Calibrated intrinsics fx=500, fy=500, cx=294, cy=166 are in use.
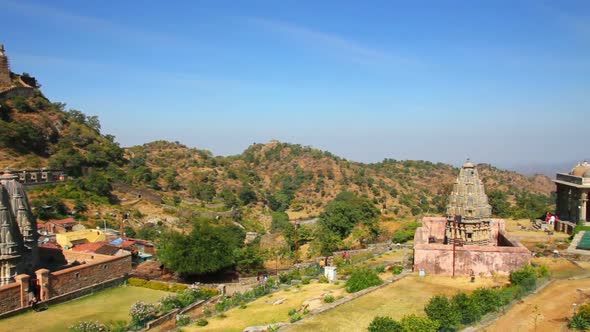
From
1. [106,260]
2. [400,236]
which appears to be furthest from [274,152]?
[106,260]

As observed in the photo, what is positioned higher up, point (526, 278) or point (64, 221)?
point (526, 278)

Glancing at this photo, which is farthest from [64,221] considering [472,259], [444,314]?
[444,314]

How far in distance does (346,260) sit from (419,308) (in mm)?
12163

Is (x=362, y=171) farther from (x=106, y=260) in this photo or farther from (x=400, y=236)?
(x=106, y=260)

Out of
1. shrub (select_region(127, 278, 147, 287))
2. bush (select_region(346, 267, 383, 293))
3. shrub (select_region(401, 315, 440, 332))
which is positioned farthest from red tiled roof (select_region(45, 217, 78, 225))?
shrub (select_region(401, 315, 440, 332))

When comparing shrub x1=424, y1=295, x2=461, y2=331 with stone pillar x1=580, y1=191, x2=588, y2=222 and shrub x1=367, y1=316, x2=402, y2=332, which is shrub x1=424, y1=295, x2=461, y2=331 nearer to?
shrub x1=367, y1=316, x2=402, y2=332

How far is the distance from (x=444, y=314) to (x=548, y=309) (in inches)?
198

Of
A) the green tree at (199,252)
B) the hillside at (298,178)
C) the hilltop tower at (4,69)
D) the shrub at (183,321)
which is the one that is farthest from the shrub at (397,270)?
the hilltop tower at (4,69)

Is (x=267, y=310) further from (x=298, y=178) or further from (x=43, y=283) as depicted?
(x=298, y=178)

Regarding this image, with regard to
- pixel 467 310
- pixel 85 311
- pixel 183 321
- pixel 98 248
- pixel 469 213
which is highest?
pixel 469 213

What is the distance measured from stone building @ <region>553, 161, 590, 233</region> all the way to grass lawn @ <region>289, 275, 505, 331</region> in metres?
15.1

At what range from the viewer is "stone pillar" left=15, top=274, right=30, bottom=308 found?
22469mm

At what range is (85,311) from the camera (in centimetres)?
2366

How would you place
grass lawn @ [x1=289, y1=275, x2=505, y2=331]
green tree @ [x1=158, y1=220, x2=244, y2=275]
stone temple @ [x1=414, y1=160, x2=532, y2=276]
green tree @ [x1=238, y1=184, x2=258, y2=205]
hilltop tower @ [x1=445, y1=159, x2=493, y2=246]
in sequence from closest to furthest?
grass lawn @ [x1=289, y1=275, x2=505, y2=331] < stone temple @ [x1=414, y1=160, x2=532, y2=276] < hilltop tower @ [x1=445, y1=159, x2=493, y2=246] < green tree @ [x1=158, y1=220, x2=244, y2=275] < green tree @ [x1=238, y1=184, x2=258, y2=205]
